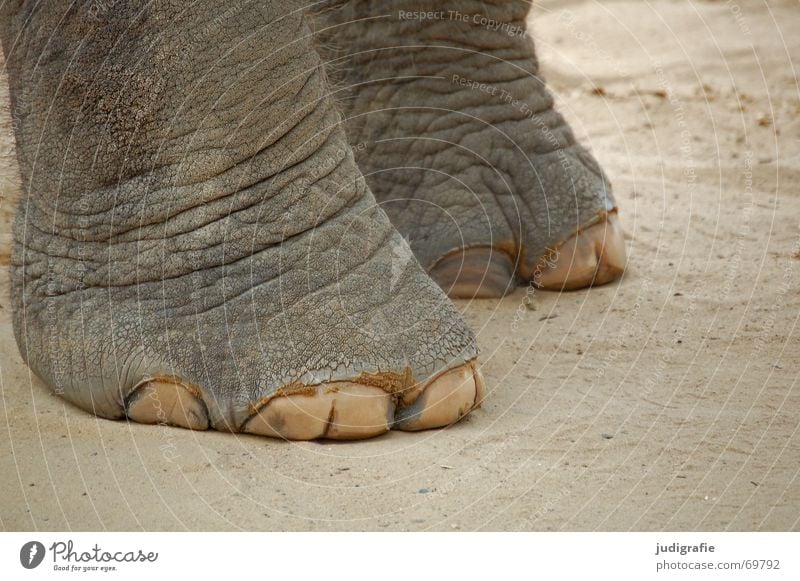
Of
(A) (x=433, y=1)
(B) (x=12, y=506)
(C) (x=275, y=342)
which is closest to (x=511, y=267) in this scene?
(A) (x=433, y=1)

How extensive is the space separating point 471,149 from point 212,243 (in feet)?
2.44

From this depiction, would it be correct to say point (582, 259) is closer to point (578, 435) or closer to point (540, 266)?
point (540, 266)

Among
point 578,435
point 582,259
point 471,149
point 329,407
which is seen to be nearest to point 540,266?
point 582,259

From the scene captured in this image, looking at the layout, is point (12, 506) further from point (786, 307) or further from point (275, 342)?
point (786, 307)

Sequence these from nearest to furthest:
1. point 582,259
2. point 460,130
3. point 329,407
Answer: point 329,407
point 582,259
point 460,130

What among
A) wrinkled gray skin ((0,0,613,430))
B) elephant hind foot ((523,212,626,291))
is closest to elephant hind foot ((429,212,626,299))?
elephant hind foot ((523,212,626,291))

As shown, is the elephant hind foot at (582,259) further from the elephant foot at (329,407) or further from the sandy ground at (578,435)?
the elephant foot at (329,407)

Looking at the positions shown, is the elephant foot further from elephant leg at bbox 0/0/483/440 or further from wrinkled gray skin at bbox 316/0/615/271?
wrinkled gray skin at bbox 316/0/615/271

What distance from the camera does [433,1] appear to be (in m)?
2.20

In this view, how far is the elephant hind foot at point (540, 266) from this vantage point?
2078 millimetres

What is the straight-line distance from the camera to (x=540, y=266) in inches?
82.6

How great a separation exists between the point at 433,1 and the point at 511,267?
0.52m

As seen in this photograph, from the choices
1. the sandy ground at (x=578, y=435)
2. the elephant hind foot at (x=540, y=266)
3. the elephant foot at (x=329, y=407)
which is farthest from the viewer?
the elephant hind foot at (x=540, y=266)

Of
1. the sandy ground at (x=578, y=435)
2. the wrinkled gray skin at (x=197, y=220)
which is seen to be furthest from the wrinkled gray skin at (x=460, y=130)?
the wrinkled gray skin at (x=197, y=220)
